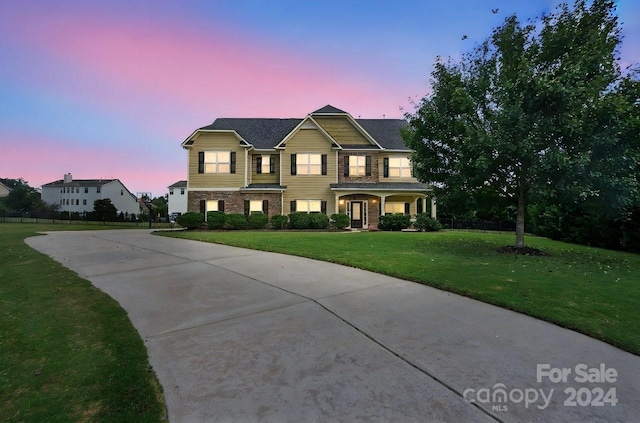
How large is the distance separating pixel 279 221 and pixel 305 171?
4.63m

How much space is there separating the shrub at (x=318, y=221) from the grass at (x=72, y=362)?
15174 mm

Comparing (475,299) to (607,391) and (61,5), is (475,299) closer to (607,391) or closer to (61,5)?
(607,391)

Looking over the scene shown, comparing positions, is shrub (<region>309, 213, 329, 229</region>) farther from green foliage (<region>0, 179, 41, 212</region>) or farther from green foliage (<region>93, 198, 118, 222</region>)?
green foliage (<region>0, 179, 41, 212</region>)

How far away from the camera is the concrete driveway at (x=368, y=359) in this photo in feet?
7.48

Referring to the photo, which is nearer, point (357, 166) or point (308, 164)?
point (308, 164)

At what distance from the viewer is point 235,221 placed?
20250 mm

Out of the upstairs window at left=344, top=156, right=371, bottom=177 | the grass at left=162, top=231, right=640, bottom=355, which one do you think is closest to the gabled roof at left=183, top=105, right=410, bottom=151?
the upstairs window at left=344, top=156, right=371, bottom=177

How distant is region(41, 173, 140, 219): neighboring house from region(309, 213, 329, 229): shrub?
169ft

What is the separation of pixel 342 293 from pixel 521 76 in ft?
29.0

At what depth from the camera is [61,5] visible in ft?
38.1

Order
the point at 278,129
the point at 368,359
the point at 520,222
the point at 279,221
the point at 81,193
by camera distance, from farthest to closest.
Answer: the point at 81,193, the point at 278,129, the point at 279,221, the point at 520,222, the point at 368,359

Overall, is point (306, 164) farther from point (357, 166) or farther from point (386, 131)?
point (386, 131)

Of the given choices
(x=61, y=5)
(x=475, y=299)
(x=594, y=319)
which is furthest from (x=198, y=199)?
(x=594, y=319)

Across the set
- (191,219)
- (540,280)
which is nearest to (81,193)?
(191,219)
